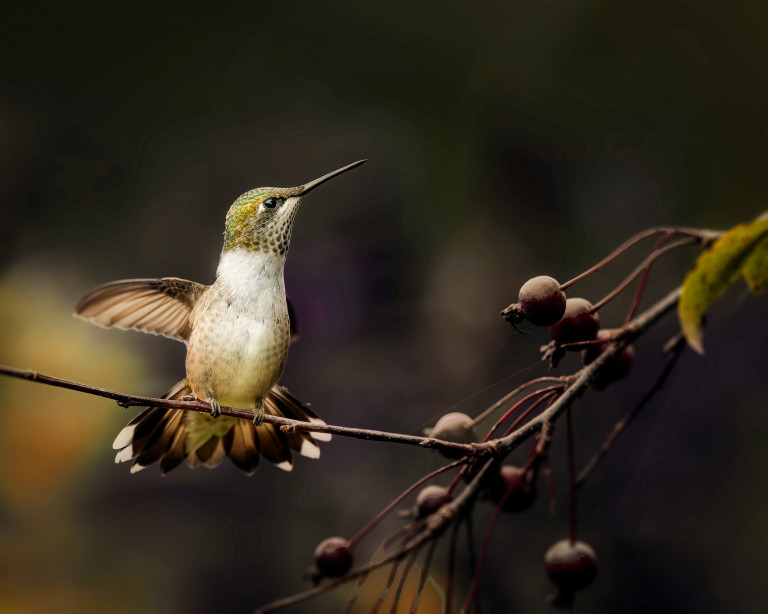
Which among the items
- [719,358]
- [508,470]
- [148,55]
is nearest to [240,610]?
[508,470]

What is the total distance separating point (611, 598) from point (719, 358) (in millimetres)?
309

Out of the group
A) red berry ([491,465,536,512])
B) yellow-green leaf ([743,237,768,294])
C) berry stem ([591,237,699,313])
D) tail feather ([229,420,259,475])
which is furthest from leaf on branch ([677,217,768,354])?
tail feather ([229,420,259,475])

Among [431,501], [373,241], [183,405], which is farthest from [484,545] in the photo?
[373,241]

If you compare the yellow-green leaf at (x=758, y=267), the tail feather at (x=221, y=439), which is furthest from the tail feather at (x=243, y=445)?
the yellow-green leaf at (x=758, y=267)

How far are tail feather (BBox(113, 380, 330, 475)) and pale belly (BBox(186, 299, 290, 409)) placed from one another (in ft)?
0.20

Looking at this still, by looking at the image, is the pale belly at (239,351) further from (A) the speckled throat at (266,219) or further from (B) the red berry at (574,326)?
(B) the red berry at (574,326)

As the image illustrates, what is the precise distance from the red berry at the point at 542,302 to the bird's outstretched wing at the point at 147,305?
25 centimetres

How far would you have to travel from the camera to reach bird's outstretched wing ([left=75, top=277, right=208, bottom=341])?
511 millimetres

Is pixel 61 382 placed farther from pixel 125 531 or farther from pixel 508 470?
pixel 125 531

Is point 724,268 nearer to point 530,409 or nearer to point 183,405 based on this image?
point 530,409

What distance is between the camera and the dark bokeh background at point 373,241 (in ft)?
2.68

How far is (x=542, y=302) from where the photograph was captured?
1.34ft

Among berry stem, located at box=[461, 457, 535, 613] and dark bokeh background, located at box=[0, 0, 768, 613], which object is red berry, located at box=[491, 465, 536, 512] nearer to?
berry stem, located at box=[461, 457, 535, 613]

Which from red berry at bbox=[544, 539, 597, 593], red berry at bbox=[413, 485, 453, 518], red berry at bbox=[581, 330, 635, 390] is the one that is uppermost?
red berry at bbox=[581, 330, 635, 390]
